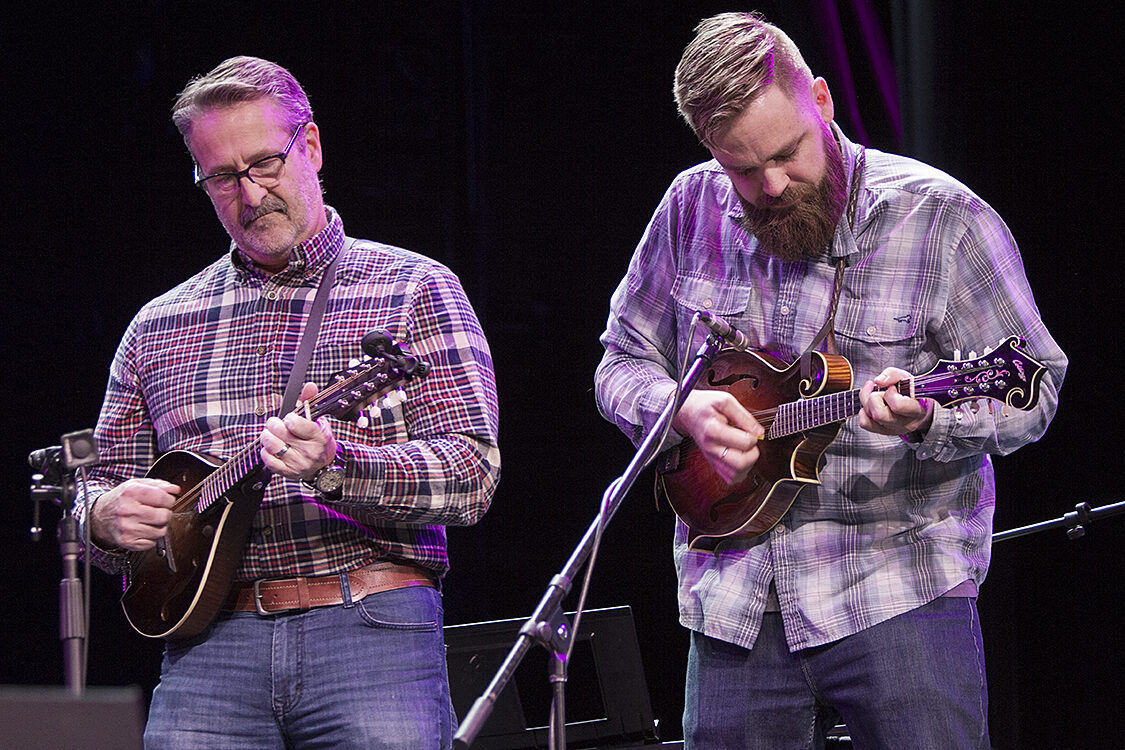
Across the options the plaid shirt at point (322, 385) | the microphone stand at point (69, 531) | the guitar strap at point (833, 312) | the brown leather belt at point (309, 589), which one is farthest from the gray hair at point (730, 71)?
the microphone stand at point (69, 531)

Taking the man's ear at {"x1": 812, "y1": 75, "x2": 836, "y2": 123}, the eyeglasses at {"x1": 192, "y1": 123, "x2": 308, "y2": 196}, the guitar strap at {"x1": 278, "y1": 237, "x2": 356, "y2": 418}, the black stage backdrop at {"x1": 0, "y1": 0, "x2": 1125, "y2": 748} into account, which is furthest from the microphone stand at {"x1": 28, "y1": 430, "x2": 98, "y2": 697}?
the black stage backdrop at {"x1": 0, "y1": 0, "x2": 1125, "y2": 748}

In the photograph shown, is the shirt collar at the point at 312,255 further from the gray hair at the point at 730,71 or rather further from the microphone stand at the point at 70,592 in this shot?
the gray hair at the point at 730,71

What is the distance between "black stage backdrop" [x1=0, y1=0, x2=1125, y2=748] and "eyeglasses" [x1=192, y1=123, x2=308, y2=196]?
2.23 meters

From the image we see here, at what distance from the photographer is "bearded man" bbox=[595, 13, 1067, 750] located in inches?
97.0

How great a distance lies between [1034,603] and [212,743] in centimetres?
346

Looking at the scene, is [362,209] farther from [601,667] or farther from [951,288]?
[951,288]

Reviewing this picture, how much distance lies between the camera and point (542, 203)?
5688mm

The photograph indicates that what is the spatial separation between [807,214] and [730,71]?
35 cm

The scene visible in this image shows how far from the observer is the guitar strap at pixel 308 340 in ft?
9.11

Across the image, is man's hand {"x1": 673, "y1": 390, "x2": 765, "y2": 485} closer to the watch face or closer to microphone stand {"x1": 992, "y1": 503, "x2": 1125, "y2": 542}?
the watch face

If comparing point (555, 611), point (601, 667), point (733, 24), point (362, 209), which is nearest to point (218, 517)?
point (555, 611)

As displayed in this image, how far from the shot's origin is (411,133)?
5605 millimetres

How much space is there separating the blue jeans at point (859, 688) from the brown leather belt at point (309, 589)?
706 mm

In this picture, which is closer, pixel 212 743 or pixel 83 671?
pixel 83 671
